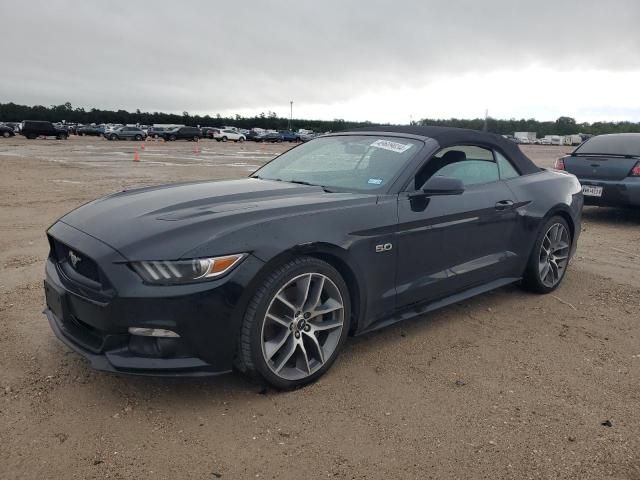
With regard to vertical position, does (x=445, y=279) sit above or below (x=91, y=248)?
below

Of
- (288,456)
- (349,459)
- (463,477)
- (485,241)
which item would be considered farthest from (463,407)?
(485,241)

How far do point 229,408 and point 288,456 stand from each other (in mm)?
526

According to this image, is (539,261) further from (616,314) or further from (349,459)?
(349,459)

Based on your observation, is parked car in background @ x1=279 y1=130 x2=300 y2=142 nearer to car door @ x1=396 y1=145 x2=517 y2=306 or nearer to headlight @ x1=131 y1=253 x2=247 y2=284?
car door @ x1=396 y1=145 x2=517 y2=306

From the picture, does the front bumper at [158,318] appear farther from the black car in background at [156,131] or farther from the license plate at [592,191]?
the black car in background at [156,131]

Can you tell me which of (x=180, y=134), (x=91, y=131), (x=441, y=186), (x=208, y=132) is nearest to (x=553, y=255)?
(x=441, y=186)

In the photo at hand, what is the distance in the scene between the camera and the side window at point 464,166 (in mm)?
3876

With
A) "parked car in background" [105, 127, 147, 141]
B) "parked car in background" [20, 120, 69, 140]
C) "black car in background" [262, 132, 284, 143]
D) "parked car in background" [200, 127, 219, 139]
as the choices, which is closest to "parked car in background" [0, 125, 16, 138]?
"parked car in background" [20, 120, 69, 140]

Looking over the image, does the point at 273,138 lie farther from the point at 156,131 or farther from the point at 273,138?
the point at 156,131

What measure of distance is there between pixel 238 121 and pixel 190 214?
105 meters

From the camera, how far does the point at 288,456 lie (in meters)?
2.52

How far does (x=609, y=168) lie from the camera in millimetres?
8297

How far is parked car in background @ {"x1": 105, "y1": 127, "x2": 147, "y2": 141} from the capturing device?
4953 centimetres

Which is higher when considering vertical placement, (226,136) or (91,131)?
(91,131)
